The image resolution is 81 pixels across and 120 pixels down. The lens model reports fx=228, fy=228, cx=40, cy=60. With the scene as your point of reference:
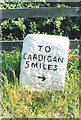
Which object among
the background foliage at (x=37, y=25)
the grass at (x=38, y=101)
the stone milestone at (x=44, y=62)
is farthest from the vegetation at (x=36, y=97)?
the background foliage at (x=37, y=25)

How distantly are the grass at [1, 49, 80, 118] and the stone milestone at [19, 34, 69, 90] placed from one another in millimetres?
108

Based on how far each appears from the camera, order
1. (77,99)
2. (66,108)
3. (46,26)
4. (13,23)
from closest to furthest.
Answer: (66,108)
(77,99)
(13,23)
(46,26)

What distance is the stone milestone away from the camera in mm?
3113

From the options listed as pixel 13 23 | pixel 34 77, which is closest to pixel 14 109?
pixel 34 77

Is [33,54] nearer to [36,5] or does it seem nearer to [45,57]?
[45,57]

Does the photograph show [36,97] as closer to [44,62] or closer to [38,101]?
[38,101]

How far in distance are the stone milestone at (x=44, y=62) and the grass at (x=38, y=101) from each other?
11cm

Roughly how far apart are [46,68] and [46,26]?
244cm

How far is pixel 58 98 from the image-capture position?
3006mm

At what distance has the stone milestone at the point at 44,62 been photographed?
123 inches

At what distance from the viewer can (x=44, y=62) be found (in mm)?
3139

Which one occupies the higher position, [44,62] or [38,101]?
[44,62]

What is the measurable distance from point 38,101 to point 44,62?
54 centimetres

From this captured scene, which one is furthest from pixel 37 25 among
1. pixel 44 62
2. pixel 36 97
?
pixel 36 97
